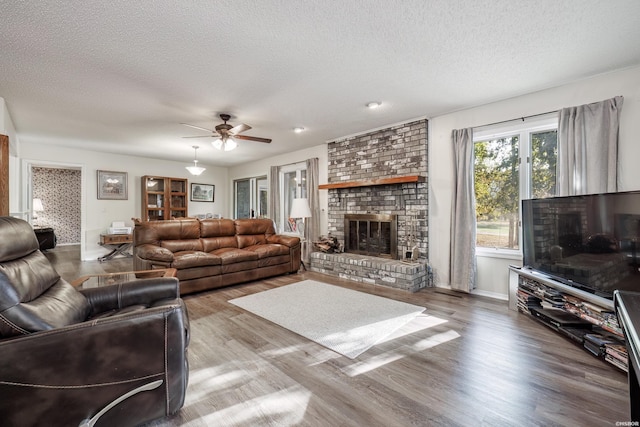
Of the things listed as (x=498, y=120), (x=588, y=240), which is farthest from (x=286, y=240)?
(x=588, y=240)

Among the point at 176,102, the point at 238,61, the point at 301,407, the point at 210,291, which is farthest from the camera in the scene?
the point at 210,291

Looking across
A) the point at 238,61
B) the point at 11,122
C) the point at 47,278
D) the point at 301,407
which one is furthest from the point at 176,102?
the point at 301,407

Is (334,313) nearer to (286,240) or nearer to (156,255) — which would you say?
(286,240)

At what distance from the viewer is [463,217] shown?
3.73 meters

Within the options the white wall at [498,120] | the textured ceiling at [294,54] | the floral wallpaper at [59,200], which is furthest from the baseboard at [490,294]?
the floral wallpaper at [59,200]

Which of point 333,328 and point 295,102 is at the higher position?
point 295,102

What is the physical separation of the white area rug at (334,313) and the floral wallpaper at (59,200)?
8768 mm

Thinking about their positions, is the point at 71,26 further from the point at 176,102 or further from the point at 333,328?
the point at 333,328

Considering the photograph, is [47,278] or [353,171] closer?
[47,278]

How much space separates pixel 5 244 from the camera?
1482 millimetres

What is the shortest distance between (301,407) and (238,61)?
2.77 metres

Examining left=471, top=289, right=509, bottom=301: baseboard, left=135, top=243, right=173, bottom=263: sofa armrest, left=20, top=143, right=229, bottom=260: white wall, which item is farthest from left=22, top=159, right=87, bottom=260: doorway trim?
left=471, top=289, right=509, bottom=301: baseboard

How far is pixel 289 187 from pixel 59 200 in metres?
7.69

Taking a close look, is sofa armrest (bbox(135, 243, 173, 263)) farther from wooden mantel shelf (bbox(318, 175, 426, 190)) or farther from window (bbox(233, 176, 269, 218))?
window (bbox(233, 176, 269, 218))
